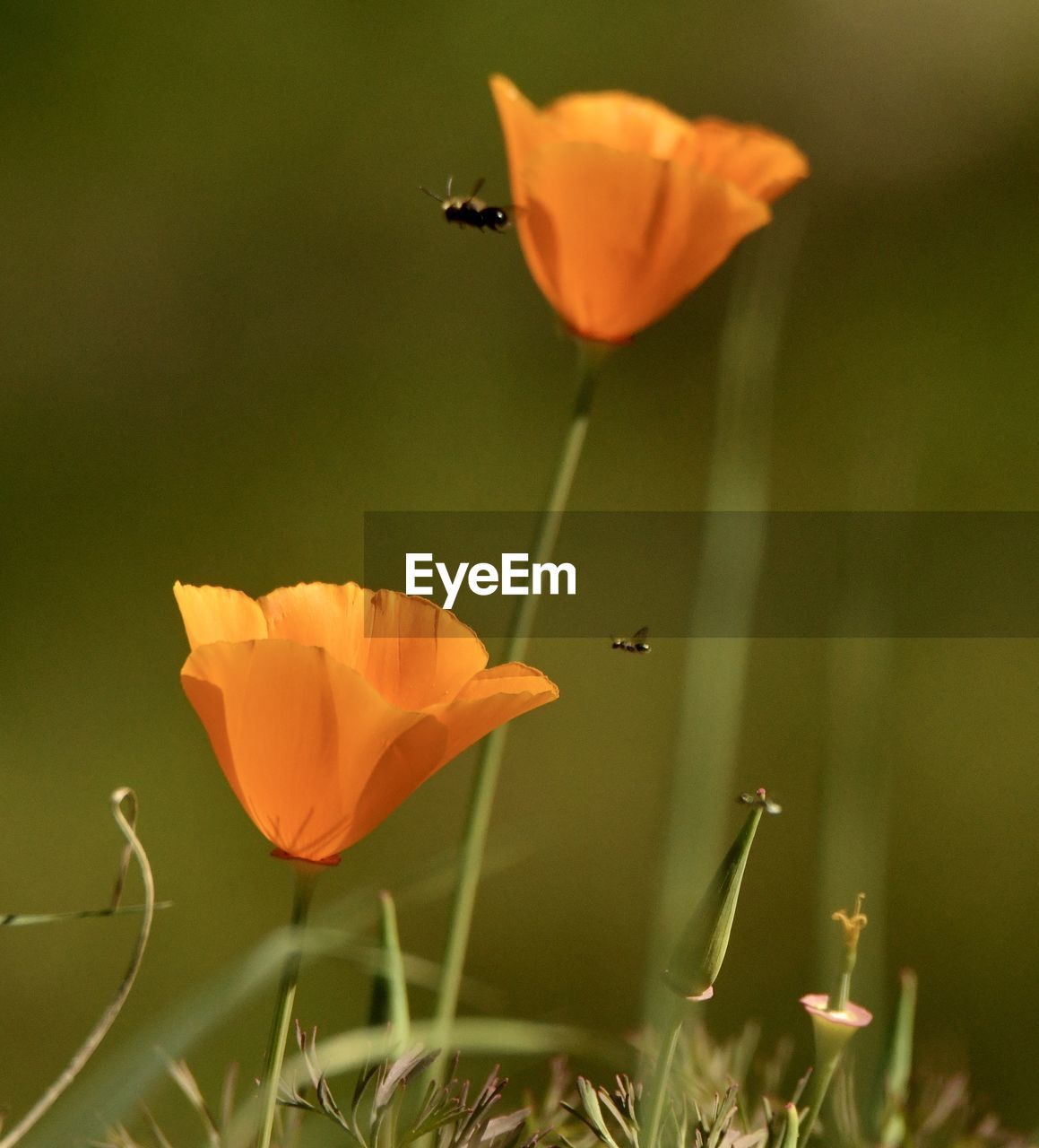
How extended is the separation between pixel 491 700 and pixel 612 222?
0.49 feet

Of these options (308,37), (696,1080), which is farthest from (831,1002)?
(308,37)

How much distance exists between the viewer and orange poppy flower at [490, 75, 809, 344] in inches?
12.6

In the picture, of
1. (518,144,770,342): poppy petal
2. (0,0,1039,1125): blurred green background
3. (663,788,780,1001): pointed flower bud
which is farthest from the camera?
(0,0,1039,1125): blurred green background

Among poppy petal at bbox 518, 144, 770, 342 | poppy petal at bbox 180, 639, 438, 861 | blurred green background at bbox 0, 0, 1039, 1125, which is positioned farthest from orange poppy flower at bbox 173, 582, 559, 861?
blurred green background at bbox 0, 0, 1039, 1125

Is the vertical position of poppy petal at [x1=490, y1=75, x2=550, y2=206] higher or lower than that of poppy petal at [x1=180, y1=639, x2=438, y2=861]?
higher

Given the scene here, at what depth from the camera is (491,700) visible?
0.22 m

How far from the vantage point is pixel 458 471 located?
35.4 inches

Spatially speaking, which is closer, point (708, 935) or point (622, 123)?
point (708, 935)

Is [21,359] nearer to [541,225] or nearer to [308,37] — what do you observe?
[308,37]

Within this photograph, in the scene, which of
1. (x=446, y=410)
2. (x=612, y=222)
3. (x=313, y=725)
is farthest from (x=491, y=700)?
(x=446, y=410)

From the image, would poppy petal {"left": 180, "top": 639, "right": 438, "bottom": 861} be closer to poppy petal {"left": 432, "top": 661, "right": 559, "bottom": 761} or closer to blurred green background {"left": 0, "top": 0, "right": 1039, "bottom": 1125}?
poppy petal {"left": 432, "top": 661, "right": 559, "bottom": 761}

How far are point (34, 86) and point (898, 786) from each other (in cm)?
72

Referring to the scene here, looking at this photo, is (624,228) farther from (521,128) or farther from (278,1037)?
(278,1037)

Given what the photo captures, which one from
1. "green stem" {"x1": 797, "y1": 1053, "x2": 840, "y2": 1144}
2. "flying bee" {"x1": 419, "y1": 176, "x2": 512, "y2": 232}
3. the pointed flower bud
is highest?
"flying bee" {"x1": 419, "y1": 176, "x2": 512, "y2": 232}
